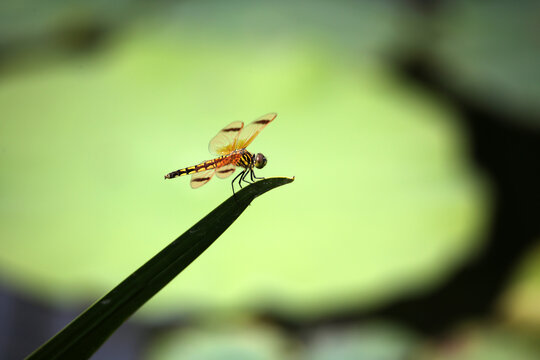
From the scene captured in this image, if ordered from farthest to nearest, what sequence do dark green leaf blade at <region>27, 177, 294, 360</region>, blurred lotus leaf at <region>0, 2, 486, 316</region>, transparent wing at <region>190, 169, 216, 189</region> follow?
blurred lotus leaf at <region>0, 2, 486, 316</region> < transparent wing at <region>190, 169, 216, 189</region> < dark green leaf blade at <region>27, 177, 294, 360</region>

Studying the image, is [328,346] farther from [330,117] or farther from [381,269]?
[330,117]

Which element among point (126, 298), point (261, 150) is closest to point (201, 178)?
point (126, 298)

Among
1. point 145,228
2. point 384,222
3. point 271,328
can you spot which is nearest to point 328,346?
point 271,328

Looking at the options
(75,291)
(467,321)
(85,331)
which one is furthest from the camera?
(467,321)

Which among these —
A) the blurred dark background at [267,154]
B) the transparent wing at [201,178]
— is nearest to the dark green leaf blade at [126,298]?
the transparent wing at [201,178]

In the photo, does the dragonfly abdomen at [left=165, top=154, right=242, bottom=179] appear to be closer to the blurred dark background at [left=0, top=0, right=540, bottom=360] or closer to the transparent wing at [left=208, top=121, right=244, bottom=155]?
the transparent wing at [left=208, top=121, right=244, bottom=155]

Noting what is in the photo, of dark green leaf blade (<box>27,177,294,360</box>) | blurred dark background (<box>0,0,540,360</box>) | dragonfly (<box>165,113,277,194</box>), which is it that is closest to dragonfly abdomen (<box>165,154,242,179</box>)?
dragonfly (<box>165,113,277,194</box>)

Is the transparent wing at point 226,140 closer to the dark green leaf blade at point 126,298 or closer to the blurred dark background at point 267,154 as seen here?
the dark green leaf blade at point 126,298
